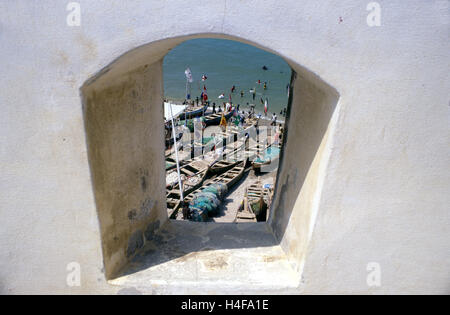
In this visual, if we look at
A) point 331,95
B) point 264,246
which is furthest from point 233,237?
point 331,95

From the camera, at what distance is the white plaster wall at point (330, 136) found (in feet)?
8.68

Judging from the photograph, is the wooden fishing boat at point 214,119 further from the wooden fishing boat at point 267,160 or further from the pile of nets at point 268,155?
the pile of nets at point 268,155

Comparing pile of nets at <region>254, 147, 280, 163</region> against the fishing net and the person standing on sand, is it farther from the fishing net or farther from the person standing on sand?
the person standing on sand

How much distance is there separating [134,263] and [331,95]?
2.44 metres

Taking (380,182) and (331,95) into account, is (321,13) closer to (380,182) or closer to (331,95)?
(331,95)

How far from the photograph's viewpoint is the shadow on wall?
3.10 meters

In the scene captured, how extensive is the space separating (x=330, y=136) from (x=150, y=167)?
221 cm

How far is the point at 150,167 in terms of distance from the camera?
170 inches

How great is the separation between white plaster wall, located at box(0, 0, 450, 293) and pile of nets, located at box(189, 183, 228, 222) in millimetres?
8919

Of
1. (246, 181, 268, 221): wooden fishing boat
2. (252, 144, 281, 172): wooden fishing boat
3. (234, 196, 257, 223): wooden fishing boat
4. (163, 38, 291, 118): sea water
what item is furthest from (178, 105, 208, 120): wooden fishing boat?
(234, 196, 257, 223): wooden fishing boat

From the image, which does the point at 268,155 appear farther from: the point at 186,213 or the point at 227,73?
the point at 227,73

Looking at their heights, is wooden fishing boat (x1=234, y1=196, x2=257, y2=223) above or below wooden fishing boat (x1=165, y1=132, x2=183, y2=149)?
above

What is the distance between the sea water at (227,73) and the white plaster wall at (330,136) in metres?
23.0
